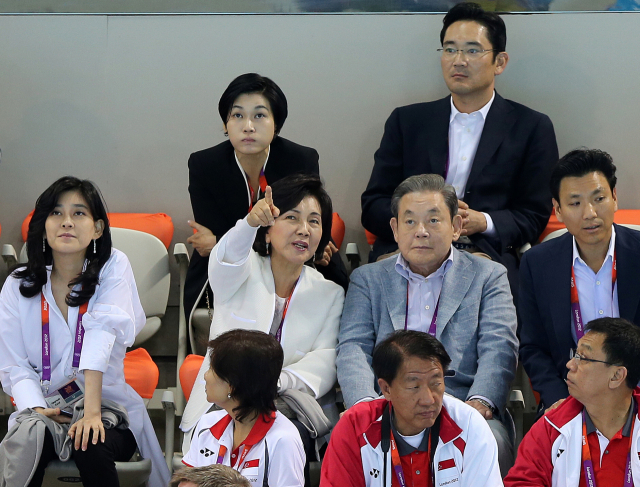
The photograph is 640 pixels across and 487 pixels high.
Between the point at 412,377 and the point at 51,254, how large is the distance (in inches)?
57.8

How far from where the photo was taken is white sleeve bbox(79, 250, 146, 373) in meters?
2.85

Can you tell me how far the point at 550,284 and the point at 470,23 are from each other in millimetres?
1317

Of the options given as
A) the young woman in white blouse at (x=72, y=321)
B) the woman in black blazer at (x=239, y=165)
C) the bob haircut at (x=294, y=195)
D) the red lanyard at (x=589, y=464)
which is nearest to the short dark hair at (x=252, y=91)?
the woman in black blazer at (x=239, y=165)

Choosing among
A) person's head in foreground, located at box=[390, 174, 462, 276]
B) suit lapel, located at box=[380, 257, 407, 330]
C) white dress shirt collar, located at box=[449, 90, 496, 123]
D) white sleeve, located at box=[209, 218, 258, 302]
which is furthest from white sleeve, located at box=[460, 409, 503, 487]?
white dress shirt collar, located at box=[449, 90, 496, 123]

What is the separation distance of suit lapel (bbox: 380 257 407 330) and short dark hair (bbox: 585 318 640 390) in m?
0.71

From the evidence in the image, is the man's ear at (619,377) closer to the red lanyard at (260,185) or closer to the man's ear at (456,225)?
the man's ear at (456,225)

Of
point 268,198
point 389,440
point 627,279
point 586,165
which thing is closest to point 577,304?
point 627,279

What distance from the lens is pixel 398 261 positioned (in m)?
3.00

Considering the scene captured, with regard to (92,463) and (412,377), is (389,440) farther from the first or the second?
(92,463)

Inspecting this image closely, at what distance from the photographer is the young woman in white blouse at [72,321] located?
2861mm

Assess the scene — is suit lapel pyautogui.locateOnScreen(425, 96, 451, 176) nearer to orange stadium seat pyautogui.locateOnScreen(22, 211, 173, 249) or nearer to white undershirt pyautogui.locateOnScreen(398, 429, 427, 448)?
orange stadium seat pyautogui.locateOnScreen(22, 211, 173, 249)

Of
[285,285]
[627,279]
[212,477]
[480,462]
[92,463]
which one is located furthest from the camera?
[285,285]

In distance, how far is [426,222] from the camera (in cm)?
295

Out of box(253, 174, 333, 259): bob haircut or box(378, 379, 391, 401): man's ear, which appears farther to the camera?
box(253, 174, 333, 259): bob haircut
